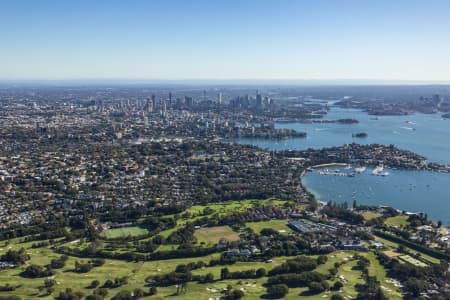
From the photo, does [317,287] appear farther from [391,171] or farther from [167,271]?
[391,171]

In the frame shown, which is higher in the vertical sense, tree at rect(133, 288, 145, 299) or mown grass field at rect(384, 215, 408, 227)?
mown grass field at rect(384, 215, 408, 227)

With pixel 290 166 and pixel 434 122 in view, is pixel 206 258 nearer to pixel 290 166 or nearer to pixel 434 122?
pixel 290 166

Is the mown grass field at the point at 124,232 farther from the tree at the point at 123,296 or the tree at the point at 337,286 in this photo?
the tree at the point at 337,286

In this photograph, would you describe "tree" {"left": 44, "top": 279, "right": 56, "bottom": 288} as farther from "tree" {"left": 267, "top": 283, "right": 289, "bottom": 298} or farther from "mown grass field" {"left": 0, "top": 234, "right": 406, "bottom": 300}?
"tree" {"left": 267, "top": 283, "right": 289, "bottom": 298}

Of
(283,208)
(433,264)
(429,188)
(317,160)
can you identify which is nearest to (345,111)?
(317,160)

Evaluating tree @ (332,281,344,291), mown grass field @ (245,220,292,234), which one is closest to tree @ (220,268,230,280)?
tree @ (332,281,344,291)

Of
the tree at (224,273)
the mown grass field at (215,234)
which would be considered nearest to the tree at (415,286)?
the tree at (224,273)
